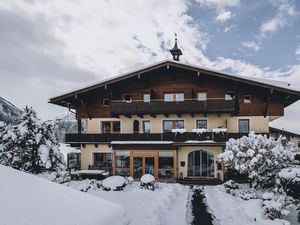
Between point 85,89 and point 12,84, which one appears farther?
point 85,89

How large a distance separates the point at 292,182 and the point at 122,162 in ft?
49.6

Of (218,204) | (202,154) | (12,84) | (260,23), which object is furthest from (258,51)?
(12,84)

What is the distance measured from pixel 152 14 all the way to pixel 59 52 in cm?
789

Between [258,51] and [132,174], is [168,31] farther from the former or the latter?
[132,174]

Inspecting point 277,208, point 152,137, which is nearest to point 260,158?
point 277,208

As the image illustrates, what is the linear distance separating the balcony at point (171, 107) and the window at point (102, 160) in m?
4.32

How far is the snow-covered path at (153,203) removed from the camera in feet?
40.0

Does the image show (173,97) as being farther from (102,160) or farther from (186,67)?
(102,160)

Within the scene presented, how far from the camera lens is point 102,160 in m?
27.0

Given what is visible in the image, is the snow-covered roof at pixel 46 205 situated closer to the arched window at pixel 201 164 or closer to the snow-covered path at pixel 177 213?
the snow-covered path at pixel 177 213

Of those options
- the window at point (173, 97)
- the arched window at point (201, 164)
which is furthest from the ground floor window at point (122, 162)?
the window at point (173, 97)

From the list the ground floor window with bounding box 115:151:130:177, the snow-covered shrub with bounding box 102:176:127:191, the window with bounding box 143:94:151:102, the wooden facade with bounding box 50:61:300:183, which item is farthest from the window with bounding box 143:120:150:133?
the snow-covered shrub with bounding box 102:176:127:191

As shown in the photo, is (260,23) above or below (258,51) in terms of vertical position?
above

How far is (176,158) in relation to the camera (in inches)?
933
